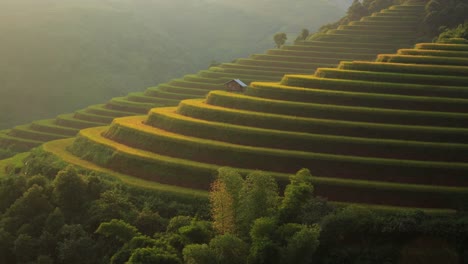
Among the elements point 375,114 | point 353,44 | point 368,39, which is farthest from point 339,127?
point 368,39

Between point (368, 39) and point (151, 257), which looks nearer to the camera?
point (151, 257)

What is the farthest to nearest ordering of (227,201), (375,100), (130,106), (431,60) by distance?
(130,106), (431,60), (375,100), (227,201)

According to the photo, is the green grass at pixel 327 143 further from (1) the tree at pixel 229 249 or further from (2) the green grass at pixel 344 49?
(2) the green grass at pixel 344 49

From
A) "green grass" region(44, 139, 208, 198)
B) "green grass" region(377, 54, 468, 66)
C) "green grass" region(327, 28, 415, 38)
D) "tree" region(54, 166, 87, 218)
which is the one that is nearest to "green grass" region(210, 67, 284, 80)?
"green grass" region(327, 28, 415, 38)

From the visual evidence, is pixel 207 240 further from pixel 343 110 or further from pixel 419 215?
pixel 343 110

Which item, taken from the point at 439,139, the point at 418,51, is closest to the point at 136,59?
the point at 418,51

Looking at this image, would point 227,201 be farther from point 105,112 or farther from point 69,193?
point 105,112

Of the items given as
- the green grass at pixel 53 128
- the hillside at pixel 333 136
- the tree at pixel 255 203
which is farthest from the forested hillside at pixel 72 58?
the tree at pixel 255 203

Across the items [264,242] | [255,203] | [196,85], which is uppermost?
[255,203]
